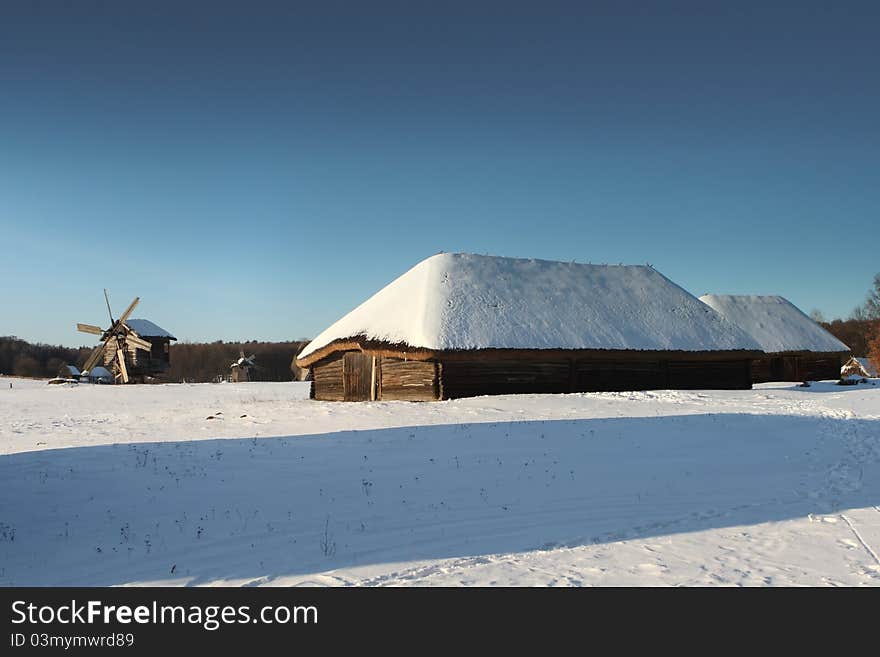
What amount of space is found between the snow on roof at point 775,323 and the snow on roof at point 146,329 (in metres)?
44.3

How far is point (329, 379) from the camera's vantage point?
1155 inches

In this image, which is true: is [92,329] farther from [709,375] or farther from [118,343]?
[709,375]

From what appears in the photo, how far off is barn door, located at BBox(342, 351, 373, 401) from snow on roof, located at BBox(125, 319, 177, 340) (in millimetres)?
37884

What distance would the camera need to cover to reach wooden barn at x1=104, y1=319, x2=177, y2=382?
192 ft

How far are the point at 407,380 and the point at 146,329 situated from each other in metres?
43.6

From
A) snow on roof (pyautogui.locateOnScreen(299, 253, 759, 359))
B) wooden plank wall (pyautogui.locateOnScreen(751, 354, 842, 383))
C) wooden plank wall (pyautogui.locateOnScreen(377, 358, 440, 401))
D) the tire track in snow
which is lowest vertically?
the tire track in snow

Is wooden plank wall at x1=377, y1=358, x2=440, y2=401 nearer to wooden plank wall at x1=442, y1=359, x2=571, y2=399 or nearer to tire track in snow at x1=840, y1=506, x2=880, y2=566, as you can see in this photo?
wooden plank wall at x1=442, y1=359, x2=571, y2=399

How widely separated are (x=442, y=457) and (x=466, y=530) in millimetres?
4110

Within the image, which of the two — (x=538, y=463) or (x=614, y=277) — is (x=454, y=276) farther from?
(x=538, y=463)

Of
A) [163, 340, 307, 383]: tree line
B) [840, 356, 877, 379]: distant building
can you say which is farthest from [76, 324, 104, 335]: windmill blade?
[840, 356, 877, 379]: distant building

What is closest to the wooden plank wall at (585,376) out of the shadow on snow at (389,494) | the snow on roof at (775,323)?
the shadow on snow at (389,494)

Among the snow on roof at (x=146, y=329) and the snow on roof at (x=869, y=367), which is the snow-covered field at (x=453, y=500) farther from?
the snow on roof at (x=869, y=367)

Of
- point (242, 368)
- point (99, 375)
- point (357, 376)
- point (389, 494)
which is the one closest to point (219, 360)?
point (242, 368)
